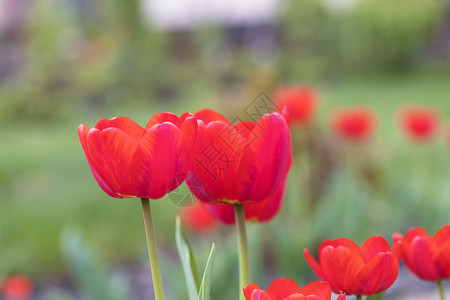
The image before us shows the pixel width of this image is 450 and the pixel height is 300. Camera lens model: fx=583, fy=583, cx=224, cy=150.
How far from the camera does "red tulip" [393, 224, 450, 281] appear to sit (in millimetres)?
600

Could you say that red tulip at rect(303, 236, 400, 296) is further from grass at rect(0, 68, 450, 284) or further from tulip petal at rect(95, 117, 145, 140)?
grass at rect(0, 68, 450, 284)

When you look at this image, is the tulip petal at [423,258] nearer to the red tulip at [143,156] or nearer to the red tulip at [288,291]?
the red tulip at [288,291]

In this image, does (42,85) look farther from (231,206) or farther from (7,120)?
(231,206)

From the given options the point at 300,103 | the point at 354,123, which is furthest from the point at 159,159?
the point at 354,123

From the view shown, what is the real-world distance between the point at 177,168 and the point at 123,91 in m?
9.62

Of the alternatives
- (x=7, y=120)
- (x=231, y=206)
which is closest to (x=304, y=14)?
(x=7, y=120)

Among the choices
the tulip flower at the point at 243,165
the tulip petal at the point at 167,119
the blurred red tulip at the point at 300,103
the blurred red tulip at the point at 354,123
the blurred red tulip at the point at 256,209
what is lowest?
the blurred red tulip at the point at 256,209

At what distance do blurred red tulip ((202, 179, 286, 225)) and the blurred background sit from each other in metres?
0.08

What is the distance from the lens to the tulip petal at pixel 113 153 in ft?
1.67

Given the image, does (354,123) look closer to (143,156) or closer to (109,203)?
(143,156)

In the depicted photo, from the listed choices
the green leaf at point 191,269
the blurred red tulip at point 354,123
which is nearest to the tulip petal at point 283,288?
the green leaf at point 191,269

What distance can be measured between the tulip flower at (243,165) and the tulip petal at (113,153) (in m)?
0.07

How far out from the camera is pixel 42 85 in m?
9.20

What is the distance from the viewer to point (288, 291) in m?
0.52
